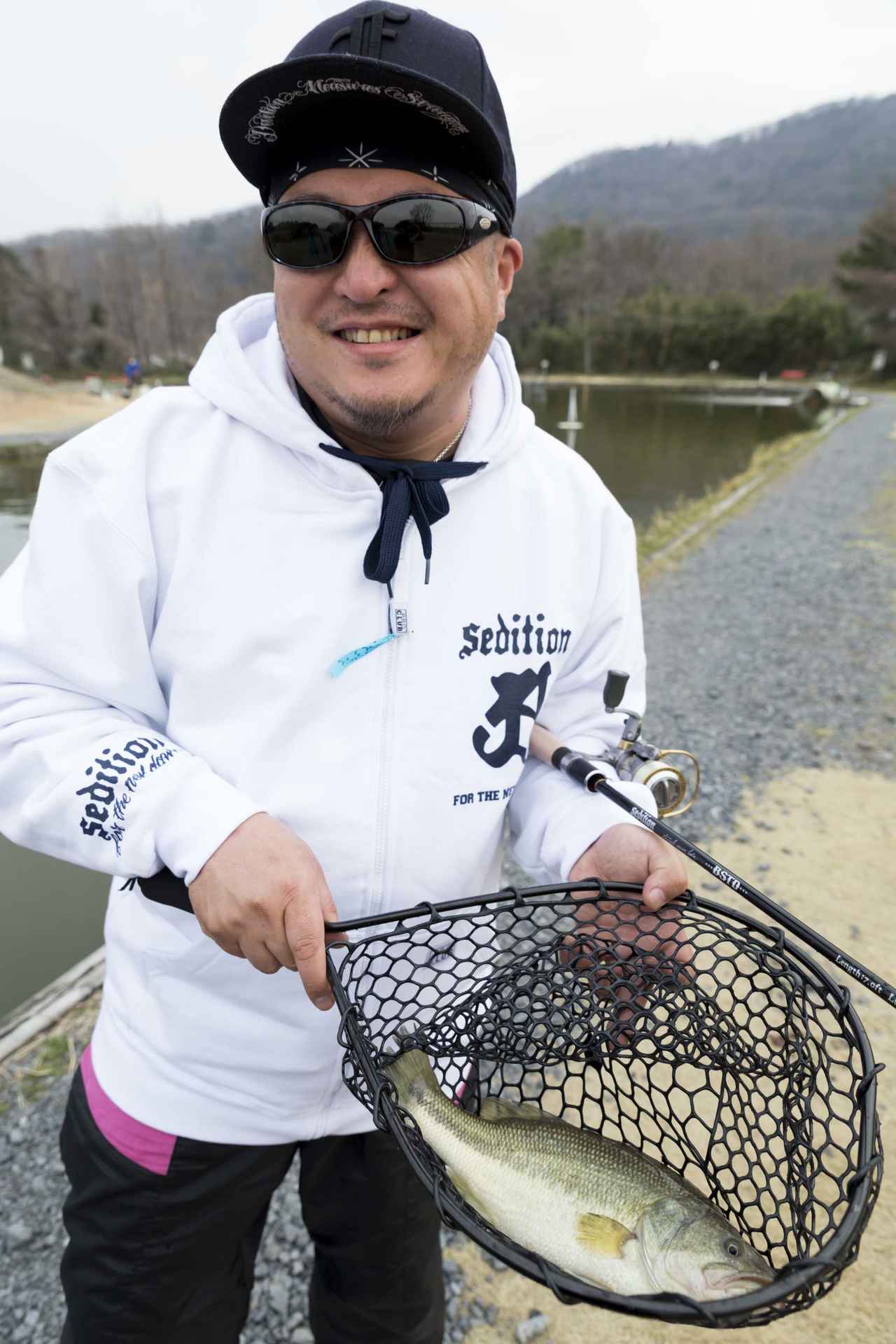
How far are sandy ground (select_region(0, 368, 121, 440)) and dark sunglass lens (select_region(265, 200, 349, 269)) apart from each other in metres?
30.0

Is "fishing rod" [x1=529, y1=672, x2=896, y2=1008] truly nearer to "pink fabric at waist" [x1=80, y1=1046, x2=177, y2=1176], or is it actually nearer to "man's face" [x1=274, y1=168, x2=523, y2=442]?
"man's face" [x1=274, y1=168, x2=523, y2=442]

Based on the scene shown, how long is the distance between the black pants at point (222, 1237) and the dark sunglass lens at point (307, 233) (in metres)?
1.70

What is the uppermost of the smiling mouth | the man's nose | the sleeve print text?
the man's nose

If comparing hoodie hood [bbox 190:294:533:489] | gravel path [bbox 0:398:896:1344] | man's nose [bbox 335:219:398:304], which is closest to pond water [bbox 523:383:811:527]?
gravel path [bbox 0:398:896:1344]

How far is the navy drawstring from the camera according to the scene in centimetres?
151

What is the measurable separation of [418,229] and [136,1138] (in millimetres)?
1812

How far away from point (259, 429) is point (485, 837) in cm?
95

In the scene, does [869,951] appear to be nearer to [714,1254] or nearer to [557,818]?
[557,818]

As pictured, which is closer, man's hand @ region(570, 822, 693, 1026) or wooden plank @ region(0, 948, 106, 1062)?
man's hand @ region(570, 822, 693, 1026)

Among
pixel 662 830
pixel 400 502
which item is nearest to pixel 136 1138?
pixel 662 830

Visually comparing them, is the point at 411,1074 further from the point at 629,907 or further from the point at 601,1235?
the point at 629,907

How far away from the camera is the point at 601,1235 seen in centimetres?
127

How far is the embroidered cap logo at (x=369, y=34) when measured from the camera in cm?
134

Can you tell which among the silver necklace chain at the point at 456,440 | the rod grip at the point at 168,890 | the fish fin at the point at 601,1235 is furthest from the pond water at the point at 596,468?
the silver necklace chain at the point at 456,440
